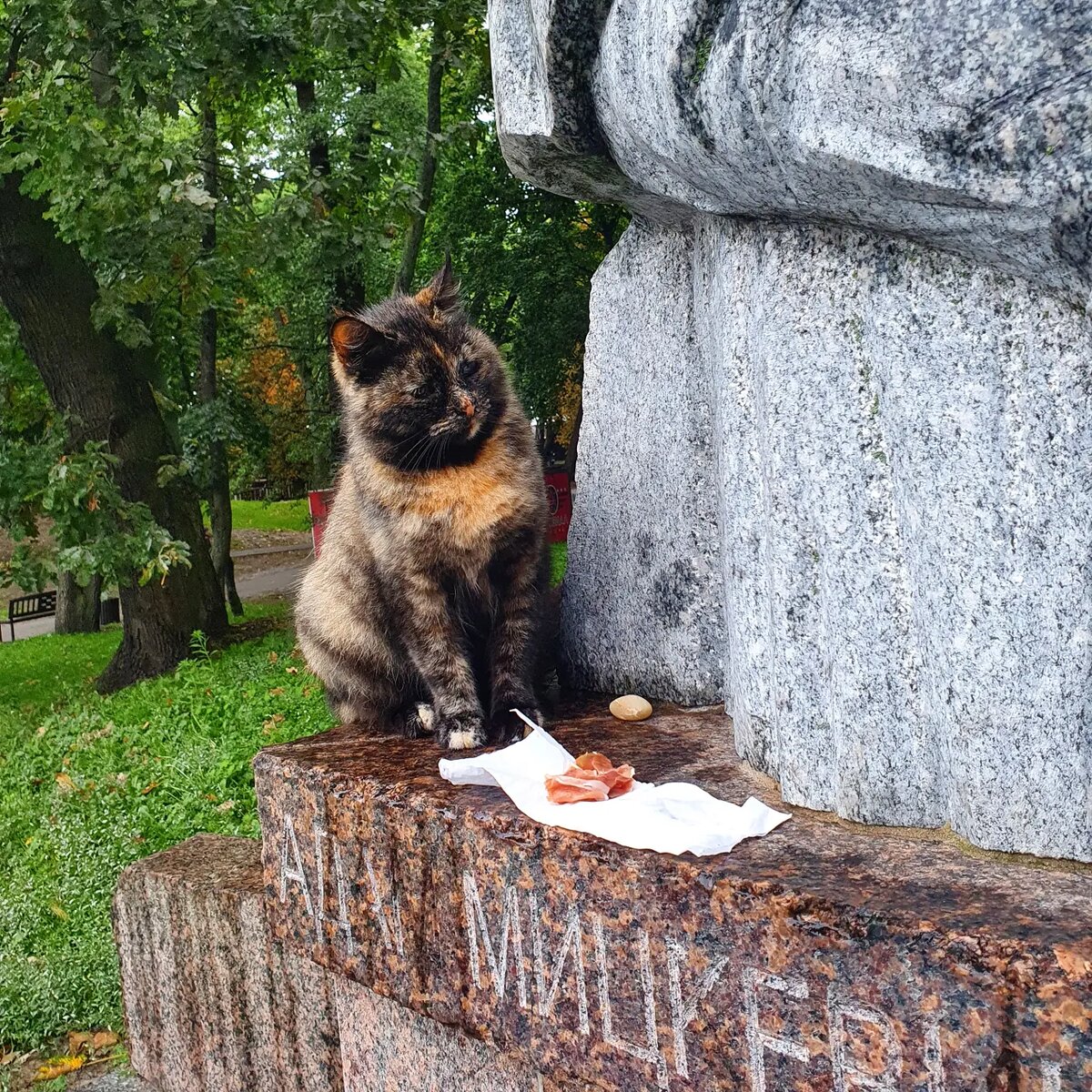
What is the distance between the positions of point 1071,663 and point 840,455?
1.83 ft

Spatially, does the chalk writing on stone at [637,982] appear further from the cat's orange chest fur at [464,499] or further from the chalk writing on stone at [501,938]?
the cat's orange chest fur at [464,499]

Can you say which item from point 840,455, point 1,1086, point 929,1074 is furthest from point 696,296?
point 1,1086

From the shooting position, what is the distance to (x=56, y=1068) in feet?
13.3

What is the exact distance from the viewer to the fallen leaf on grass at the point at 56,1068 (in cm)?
399

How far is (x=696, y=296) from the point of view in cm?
282

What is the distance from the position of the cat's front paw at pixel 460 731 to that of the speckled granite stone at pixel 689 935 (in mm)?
60

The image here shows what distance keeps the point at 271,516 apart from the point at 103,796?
29.0 meters

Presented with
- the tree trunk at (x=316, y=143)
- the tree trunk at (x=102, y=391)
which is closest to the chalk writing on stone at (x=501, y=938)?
the tree trunk at (x=102, y=391)

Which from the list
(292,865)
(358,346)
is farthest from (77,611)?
(358,346)

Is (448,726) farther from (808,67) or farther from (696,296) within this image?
(808,67)

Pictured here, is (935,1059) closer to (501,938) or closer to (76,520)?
(501,938)

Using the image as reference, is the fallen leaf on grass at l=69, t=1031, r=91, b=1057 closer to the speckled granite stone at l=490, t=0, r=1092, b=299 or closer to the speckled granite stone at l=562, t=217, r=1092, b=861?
the speckled granite stone at l=562, t=217, r=1092, b=861

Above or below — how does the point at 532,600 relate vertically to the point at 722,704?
above

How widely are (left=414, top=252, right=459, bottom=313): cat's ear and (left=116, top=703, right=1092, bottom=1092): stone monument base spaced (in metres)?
1.22
